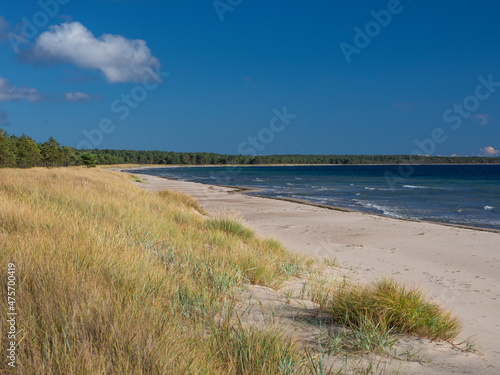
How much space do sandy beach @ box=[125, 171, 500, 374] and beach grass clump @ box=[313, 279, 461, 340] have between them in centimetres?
29

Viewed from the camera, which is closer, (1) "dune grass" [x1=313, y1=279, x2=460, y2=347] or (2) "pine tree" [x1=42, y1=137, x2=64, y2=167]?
(1) "dune grass" [x1=313, y1=279, x2=460, y2=347]

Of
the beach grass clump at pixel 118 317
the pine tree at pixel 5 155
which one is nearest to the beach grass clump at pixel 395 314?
the beach grass clump at pixel 118 317

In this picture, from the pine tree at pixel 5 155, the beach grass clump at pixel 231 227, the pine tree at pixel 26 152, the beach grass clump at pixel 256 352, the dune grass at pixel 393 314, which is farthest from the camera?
the pine tree at pixel 26 152

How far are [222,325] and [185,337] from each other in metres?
0.57

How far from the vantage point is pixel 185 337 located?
9.07ft

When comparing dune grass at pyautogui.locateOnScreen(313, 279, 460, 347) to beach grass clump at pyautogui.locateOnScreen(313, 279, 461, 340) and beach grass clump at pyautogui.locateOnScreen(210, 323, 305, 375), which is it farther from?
beach grass clump at pyautogui.locateOnScreen(210, 323, 305, 375)

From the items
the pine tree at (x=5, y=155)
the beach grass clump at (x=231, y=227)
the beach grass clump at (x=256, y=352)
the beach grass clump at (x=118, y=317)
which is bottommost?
the beach grass clump at (x=231, y=227)

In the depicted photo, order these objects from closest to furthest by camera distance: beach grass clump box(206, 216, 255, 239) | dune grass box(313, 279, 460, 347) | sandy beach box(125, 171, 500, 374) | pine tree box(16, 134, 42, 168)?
dune grass box(313, 279, 460, 347) → sandy beach box(125, 171, 500, 374) → beach grass clump box(206, 216, 255, 239) → pine tree box(16, 134, 42, 168)

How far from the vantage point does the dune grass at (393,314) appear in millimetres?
3919

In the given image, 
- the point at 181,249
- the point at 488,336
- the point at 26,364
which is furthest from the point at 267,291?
the point at 26,364

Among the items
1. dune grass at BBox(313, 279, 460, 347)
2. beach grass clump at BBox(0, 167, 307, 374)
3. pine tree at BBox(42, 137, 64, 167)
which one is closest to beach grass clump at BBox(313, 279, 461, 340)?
dune grass at BBox(313, 279, 460, 347)

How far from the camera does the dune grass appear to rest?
3919mm

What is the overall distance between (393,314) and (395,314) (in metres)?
0.06

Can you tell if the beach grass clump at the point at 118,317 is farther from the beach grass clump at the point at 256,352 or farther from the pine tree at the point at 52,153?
the pine tree at the point at 52,153
